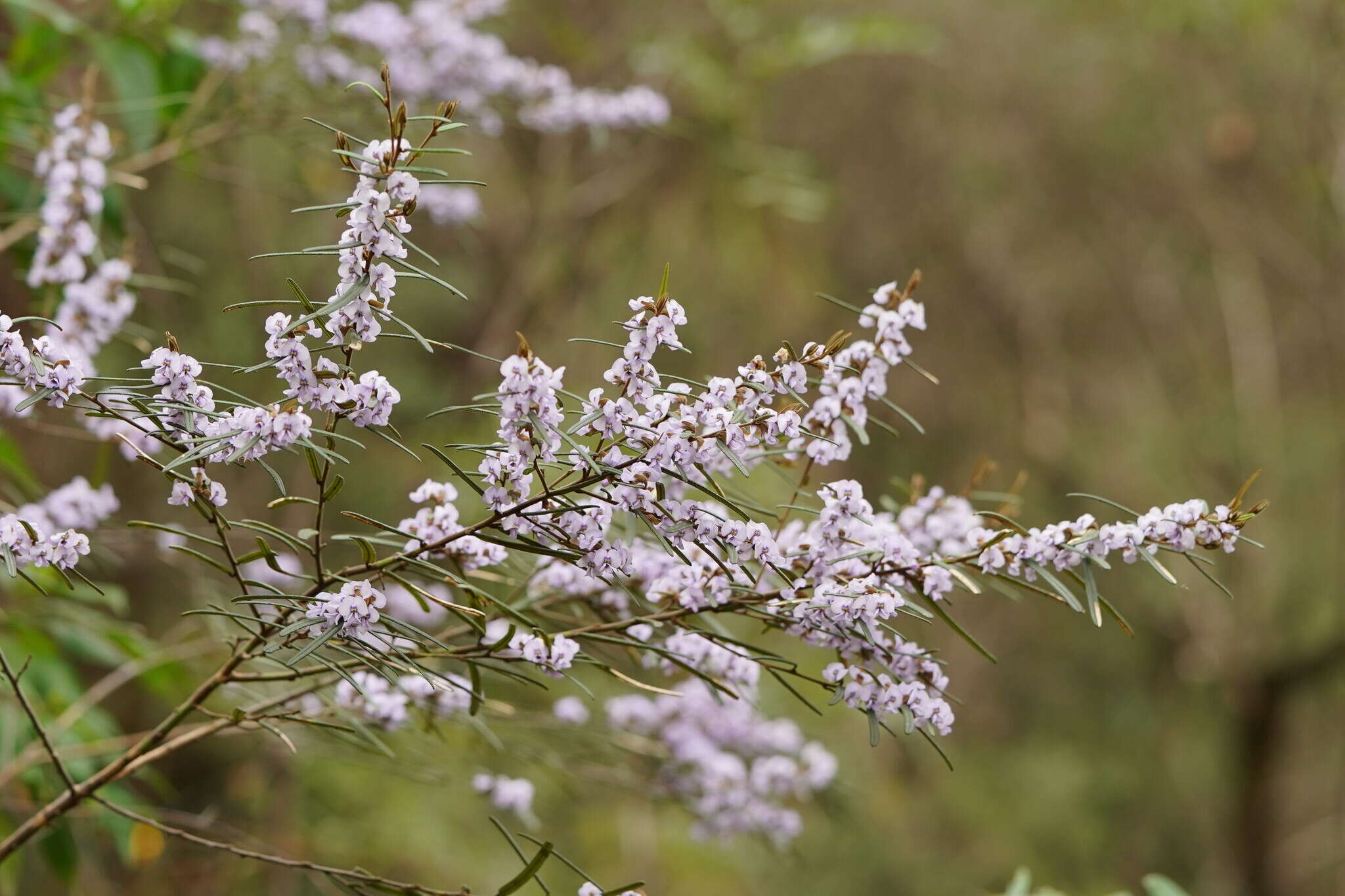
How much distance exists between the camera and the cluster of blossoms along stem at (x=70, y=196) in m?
1.18

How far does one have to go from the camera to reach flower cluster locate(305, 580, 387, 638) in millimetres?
675

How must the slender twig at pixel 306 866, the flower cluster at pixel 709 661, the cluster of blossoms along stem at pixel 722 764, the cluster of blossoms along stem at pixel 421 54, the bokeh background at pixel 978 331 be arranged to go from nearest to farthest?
the slender twig at pixel 306 866, the flower cluster at pixel 709 661, the cluster of blossoms along stem at pixel 722 764, the cluster of blossoms along stem at pixel 421 54, the bokeh background at pixel 978 331

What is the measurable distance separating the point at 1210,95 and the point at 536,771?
11.3 feet

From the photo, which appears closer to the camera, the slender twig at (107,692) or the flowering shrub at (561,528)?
the flowering shrub at (561,528)

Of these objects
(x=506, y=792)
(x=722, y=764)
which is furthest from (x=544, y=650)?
(x=722, y=764)

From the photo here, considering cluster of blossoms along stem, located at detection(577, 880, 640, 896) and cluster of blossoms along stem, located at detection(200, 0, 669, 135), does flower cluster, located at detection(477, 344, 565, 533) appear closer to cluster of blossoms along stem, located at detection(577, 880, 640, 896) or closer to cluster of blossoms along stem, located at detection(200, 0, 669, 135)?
cluster of blossoms along stem, located at detection(577, 880, 640, 896)

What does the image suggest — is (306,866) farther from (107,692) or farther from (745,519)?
(107,692)

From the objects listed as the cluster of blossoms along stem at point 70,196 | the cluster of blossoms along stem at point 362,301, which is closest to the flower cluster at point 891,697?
the cluster of blossoms along stem at point 362,301

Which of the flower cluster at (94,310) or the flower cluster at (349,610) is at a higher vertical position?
the flower cluster at (94,310)

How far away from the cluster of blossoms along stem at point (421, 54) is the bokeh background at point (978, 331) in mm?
713

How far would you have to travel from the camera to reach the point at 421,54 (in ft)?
5.98

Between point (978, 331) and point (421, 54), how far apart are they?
3.04 metres

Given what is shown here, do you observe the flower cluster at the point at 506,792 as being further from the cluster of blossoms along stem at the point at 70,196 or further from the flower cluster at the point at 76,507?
the cluster of blossoms along stem at the point at 70,196

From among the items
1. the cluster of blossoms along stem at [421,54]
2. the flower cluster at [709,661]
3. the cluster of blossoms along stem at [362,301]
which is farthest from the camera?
the cluster of blossoms along stem at [421,54]
